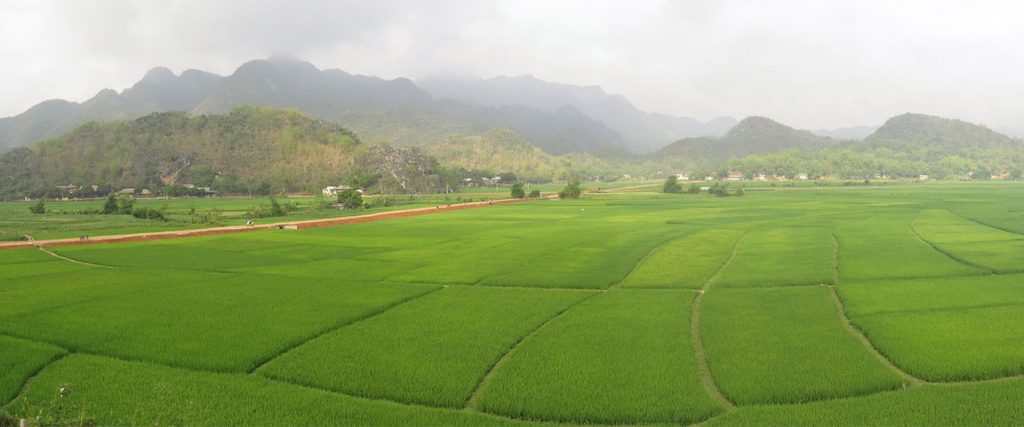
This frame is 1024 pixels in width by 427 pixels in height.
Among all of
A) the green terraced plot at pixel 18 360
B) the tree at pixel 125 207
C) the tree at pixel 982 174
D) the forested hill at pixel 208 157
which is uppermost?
the forested hill at pixel 208 157

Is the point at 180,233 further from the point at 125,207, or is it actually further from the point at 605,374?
the point at 605,374

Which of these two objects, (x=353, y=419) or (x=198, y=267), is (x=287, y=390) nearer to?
(x=353, y=419)

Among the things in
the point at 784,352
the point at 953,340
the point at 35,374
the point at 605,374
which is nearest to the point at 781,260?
the point at 953,340

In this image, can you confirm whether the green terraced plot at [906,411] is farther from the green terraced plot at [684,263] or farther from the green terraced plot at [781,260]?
the green terraced plot at [684,263]

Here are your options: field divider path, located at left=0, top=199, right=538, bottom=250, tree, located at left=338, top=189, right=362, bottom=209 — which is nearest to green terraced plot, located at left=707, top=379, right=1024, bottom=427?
field divider path, located at left=0, top=199, right=538, bottom=250

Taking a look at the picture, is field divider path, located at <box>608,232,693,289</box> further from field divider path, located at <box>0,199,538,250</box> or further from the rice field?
field divider path, located at <box>0,199,538,250</box>

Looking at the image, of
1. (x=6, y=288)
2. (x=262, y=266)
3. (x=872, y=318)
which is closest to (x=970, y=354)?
(x=872, y=318)

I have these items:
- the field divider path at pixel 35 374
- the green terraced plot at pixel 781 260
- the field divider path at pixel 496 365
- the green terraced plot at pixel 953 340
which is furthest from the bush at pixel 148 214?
the green terraced plot at pixel 953 340
